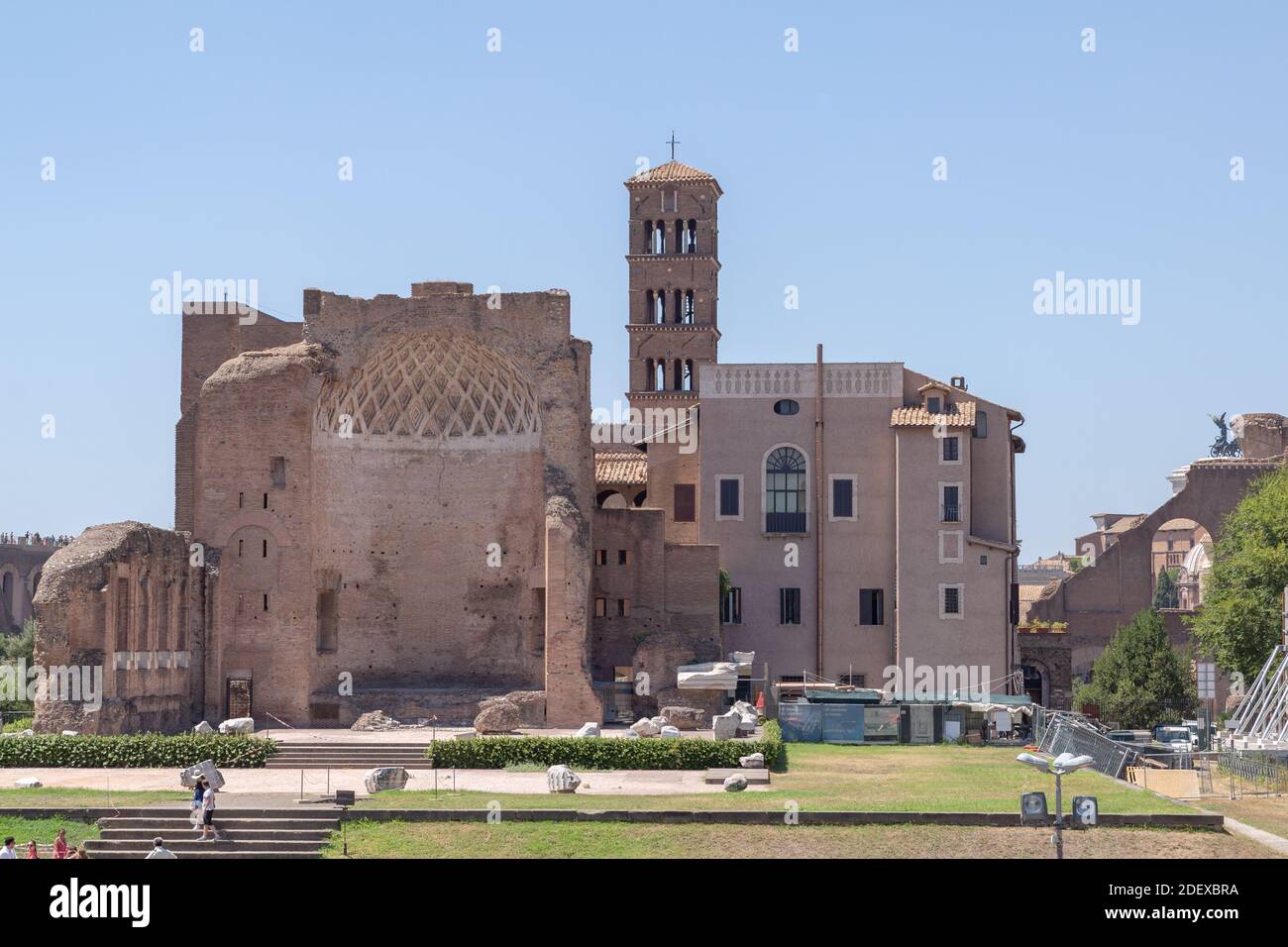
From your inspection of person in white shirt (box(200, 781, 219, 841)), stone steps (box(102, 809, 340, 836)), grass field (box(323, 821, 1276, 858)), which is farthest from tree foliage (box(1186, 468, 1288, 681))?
person in white shirt (box(200, 781, 219, 841))

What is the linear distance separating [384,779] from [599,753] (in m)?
5.93

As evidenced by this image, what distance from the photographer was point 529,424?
55.3 m

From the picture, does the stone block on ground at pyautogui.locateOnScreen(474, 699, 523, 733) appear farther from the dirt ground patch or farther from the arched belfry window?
the dirt ground patch

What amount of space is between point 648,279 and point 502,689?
31.7 m

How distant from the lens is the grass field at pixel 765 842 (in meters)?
29.6

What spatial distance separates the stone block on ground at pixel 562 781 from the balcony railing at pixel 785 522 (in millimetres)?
22746

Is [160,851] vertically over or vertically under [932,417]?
under

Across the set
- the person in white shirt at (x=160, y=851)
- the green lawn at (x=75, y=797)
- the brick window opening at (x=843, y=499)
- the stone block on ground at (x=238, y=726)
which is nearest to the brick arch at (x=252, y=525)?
the stone block on ground at (x=238, y=726)

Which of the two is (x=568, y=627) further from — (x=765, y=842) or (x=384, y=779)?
(x=765, y=842)

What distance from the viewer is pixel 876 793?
35375mm

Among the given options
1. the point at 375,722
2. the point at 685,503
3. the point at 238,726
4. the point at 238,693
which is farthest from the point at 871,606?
the point at 238,726

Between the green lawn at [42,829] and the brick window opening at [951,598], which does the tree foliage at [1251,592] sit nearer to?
the brick window opening at [951,598]

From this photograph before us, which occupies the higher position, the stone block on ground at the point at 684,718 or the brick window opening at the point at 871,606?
the brick window opening at the point at 871,606
